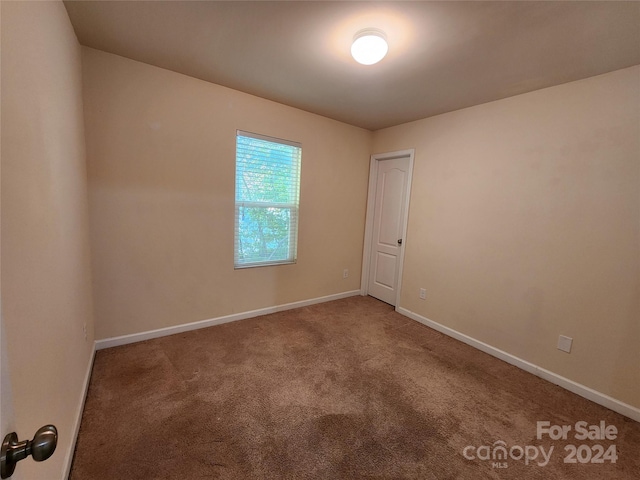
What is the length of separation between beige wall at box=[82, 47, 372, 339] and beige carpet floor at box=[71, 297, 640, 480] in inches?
17.0

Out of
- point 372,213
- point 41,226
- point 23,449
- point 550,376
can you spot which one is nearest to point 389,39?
point 41,226

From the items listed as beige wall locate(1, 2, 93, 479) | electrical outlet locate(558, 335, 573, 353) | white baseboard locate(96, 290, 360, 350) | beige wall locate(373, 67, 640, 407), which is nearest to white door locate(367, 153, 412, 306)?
beige wall locate(373, 67, 640, 407)

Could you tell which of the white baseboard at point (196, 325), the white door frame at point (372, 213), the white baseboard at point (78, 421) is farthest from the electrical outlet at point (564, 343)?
the white baseboard at point (78, 421)

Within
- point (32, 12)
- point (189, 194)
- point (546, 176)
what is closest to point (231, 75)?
point (189, 194)

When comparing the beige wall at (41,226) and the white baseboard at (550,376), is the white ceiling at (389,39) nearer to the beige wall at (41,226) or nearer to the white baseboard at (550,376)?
the beige wall at (41,226)

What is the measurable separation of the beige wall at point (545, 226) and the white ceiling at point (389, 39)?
0.28m

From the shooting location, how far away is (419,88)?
2408 millimetres

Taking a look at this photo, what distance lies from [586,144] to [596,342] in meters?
1.52

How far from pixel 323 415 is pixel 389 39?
2494 millimetres

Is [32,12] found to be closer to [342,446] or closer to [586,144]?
[342,446]

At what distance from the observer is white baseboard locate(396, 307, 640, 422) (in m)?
1.93

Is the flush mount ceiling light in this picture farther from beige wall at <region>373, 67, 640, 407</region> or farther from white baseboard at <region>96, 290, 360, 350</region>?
white baseboard at <region>96, 290, 360, 350</region>

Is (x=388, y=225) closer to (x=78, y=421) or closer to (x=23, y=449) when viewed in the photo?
(x=78, y=421)

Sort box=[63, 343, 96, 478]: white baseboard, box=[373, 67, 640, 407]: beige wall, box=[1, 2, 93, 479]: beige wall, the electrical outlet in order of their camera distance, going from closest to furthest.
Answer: box=[1, 2, 93, 479]: beige wall → box=[63, 343, 96, 478]: white baseboard → box=[373, 67, 640, 407]: beige wall → the electrical outlet
